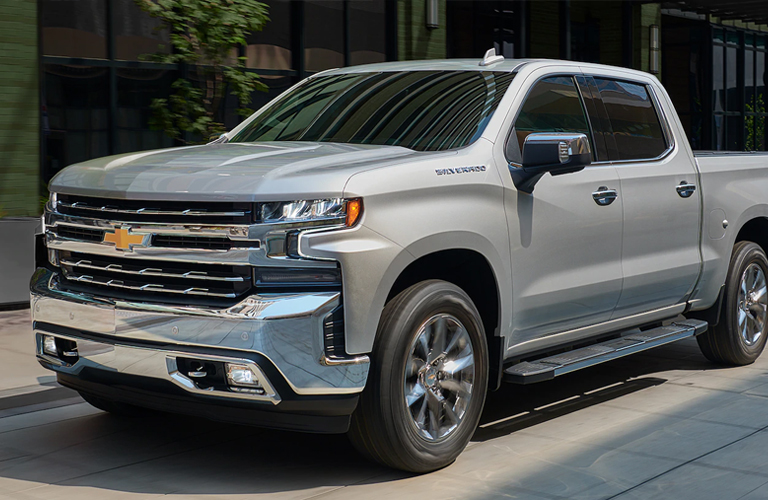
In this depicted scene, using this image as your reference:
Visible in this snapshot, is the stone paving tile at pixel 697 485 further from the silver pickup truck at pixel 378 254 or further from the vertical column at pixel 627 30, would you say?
the vertical column at pixel 627 30

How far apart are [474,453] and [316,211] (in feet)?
5.43

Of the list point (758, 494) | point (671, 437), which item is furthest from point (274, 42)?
point (758, 494)

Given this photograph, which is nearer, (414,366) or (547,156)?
(414,366)

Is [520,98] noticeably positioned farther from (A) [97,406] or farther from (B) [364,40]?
(B) [364,40]

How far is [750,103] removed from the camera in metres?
28.1

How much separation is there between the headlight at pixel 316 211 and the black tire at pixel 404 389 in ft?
1.61

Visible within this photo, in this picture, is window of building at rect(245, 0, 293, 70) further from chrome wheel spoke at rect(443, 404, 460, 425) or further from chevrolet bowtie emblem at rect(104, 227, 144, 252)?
chrome wheel spoke at rect(443, 404, 460, 425)

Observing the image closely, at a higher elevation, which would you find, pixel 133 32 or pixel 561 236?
pixel 133 32

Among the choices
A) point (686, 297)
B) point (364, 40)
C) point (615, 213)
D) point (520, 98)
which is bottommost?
point (686, 297)

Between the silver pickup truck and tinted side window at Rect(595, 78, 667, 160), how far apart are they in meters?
0.02

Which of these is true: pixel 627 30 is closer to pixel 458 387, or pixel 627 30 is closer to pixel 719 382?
pixel 719 382

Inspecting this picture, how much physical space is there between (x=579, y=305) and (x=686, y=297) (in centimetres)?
142

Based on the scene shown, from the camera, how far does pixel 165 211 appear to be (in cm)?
445

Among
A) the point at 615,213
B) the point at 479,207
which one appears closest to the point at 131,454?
the point at 479,207
